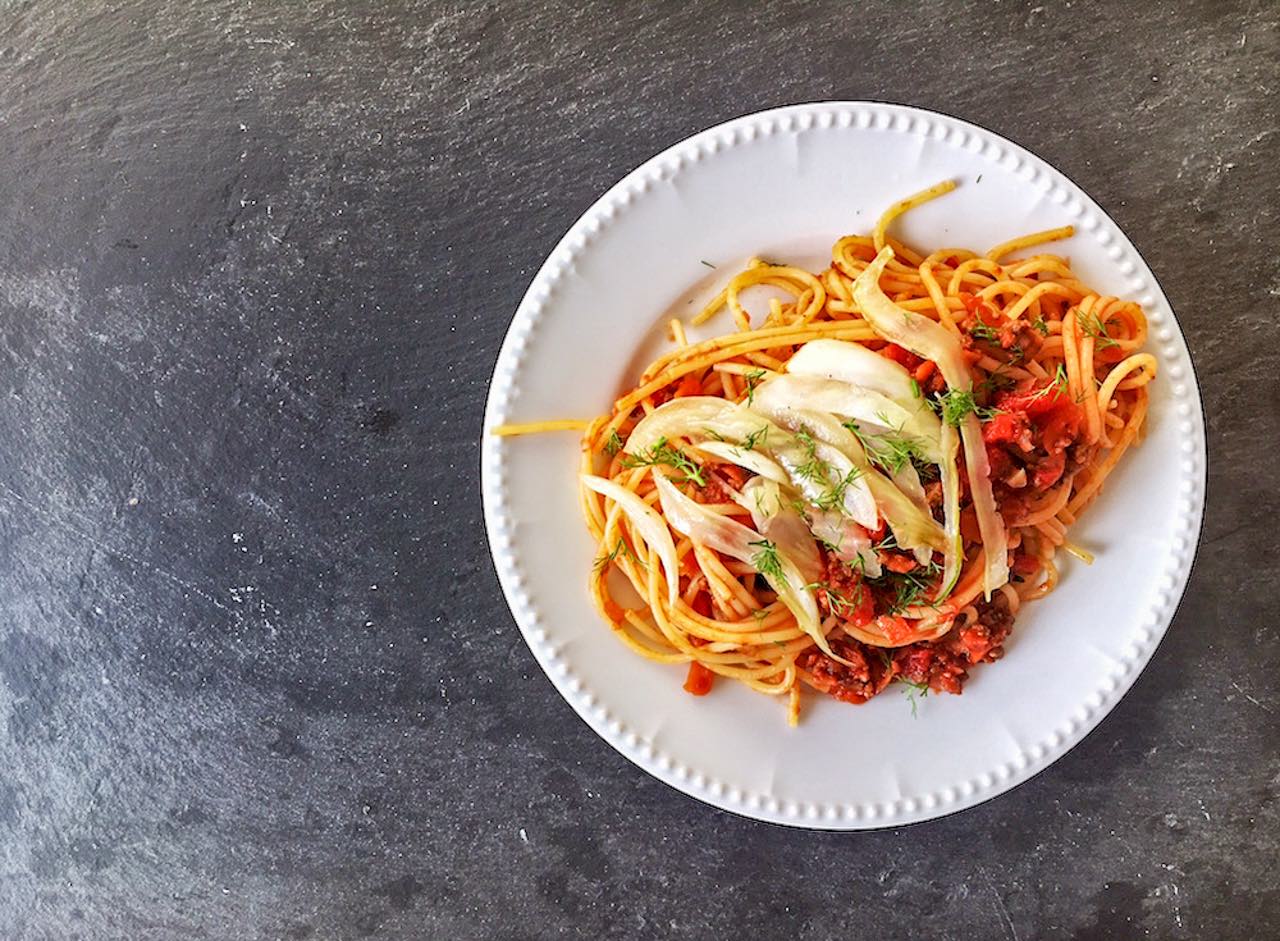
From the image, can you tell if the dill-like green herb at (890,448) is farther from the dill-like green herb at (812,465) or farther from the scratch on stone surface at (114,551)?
the scratch on stone surface at (114,551)

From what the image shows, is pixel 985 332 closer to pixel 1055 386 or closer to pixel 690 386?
pixel 1055 386

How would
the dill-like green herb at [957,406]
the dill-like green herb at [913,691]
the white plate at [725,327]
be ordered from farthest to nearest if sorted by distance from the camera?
the dill-like green herb at [913,691], the white plate at [725,327], the dill-like green herb at [957,406]

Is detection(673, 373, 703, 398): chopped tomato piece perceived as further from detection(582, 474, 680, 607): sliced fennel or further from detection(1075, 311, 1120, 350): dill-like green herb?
detection(1075, 311, 1120, 350): dill-like green herb

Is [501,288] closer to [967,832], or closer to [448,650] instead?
[448,650]

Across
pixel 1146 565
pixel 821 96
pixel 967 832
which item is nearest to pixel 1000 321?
pixel 1146 565

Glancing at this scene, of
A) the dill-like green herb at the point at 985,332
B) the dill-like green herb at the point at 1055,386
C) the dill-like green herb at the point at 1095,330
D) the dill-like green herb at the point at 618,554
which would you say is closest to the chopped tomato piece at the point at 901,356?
the dill-like green herb at the point at 985,332

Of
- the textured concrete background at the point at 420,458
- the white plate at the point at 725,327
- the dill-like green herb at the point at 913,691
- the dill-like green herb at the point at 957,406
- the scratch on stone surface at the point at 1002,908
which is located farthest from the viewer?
the scratch on stone surface at the point at 1002,908
